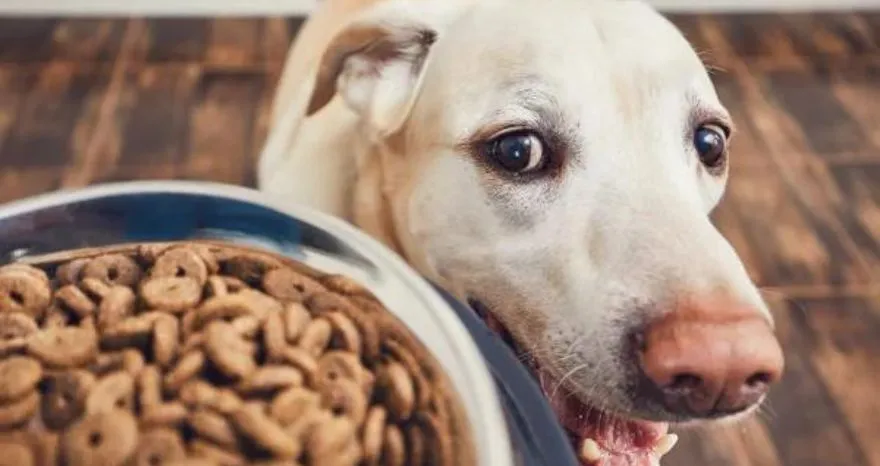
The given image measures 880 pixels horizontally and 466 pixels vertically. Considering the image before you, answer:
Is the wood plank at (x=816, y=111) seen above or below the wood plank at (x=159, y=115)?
below

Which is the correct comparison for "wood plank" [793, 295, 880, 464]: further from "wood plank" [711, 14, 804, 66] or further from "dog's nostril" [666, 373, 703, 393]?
"dog's nostril" [666, 373, 703, 393]

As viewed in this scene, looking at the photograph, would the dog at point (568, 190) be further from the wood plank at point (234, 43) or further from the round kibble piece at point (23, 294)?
the wood plank at point (234, 43)

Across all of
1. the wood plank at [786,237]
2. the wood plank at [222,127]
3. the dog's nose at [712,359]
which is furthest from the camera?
the wood plank at [222,127]

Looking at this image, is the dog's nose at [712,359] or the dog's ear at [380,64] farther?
the dog's ear at [380,64]

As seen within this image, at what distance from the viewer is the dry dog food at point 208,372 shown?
1.52 ft

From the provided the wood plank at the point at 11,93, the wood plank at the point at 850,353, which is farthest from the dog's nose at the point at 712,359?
the wood plank at the point at 11,93

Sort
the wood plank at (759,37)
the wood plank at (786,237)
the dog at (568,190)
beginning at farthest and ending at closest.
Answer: the wood plank at (759,37)
the wood plank at (786,237)
the dog at (568,190)

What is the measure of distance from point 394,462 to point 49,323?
17 centimetres

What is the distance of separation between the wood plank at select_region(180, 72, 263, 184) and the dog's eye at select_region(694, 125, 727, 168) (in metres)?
1.25

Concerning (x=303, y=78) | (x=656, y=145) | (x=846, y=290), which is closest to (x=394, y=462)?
(x=656, y=145)

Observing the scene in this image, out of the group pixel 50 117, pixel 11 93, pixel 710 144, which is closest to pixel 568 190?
pixel 710 144

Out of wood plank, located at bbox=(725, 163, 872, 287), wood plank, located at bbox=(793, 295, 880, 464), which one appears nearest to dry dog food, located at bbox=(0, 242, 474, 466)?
wood plank, located at bbox=(793, 295, 880, 464)

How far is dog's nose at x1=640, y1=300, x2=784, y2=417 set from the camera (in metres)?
0.75

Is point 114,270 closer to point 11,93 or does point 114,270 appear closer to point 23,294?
point 23,294
